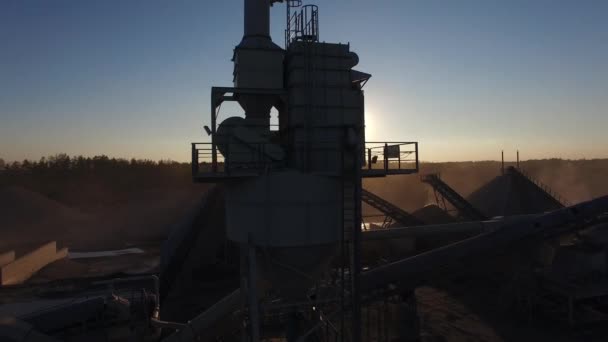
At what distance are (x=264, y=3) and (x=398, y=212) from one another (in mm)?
21092

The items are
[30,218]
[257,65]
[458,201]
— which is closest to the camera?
[257,65]

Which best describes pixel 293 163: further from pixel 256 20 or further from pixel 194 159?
pixel 256 20

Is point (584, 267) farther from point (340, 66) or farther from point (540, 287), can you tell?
point (340, 66)

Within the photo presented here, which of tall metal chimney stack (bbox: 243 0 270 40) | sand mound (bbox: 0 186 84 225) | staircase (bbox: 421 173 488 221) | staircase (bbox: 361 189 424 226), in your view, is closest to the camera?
tall metal chimney stack (bbox: 243 0 270 40)

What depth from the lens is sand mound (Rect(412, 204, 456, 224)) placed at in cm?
2993

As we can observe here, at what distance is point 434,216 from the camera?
30.4m

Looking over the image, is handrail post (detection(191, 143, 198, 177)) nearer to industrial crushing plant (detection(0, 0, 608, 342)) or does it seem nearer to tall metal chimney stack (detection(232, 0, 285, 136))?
industrial crushing plant (detection(0, 0, 608, 342))

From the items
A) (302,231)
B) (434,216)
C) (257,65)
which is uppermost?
(257,65)

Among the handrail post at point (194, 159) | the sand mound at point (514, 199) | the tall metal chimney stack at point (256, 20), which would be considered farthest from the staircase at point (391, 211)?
the handrail post at point (194, 159)

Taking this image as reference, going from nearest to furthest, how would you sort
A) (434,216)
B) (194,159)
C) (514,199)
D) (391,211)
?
(194,159), (391,211), (434,216), (514,199)

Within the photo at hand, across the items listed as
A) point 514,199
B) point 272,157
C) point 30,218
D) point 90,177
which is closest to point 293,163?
point 272,157

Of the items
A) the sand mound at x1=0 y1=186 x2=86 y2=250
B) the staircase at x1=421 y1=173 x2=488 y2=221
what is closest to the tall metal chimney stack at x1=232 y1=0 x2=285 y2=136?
the staircase at x1=421 y1=173 x2=488 y2=221

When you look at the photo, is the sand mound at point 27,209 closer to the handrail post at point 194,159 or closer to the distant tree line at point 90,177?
the distant tree line at point 90,177

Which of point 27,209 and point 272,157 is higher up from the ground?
point 272,157
